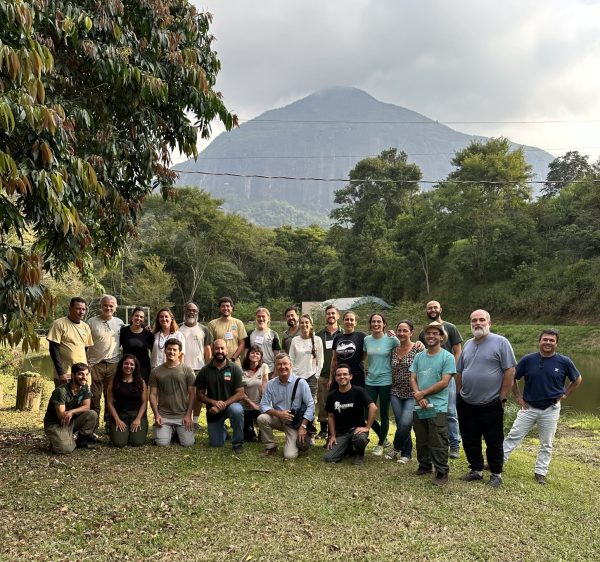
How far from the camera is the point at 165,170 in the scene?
19.7 feet

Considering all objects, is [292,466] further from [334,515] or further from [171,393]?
[171,393]

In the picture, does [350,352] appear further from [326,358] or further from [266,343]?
[266,343]

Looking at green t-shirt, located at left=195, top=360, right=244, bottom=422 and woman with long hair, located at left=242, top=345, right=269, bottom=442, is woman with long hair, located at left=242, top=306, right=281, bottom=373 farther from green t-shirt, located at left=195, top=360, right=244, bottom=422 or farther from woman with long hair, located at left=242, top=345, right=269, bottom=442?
green t-shirt, located at left=195, top=360, right=244, bottom=422

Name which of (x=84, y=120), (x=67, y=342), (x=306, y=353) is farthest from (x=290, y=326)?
(x=84, y=120)

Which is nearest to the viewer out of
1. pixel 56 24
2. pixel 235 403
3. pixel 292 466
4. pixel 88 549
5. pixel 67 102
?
pixel 88 549

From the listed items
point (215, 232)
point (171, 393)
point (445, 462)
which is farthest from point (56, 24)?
point (215, 232)

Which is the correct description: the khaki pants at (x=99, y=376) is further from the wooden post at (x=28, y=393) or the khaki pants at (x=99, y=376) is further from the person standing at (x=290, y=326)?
the wooden post at (x=28, y=393)

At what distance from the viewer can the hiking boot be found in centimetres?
564

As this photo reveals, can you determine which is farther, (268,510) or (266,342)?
(266,342)

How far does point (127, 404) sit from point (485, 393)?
389cm

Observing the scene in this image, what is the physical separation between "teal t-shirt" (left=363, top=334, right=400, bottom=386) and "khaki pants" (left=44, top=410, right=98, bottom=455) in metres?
3.12

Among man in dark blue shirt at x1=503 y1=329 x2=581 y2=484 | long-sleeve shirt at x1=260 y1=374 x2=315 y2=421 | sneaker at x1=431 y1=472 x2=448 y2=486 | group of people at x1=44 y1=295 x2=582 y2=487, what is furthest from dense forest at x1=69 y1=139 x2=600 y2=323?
man in dark blue shirt at x1=503 y1=329 x2=581 y2=484

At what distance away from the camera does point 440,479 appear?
489cm

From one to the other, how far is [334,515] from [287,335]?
287cm
